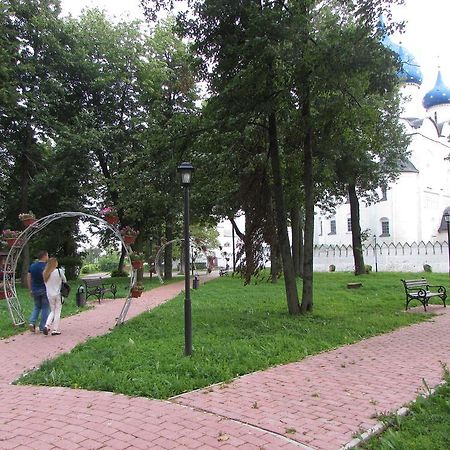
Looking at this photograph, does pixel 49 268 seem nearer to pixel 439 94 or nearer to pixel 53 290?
pixel 53 290

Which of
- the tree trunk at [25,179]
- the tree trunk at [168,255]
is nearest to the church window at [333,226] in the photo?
the tree trunk at [168,255]

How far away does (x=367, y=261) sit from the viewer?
44.5 m

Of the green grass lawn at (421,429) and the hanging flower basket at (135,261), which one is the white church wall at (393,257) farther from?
the green grass lawn at (421,429)

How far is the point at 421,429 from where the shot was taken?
16.0 feet

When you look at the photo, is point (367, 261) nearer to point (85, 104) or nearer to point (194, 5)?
point (85, 104)

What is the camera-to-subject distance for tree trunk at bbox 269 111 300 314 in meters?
12.7

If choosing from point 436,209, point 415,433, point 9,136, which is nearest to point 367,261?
point 436,209

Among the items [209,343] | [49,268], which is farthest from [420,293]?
[49,268]

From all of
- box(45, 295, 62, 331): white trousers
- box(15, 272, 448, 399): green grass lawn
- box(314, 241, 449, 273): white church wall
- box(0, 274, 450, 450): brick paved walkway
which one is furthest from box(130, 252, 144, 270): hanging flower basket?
box(314, 241, 449, 273): white church wall

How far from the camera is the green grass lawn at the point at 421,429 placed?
4.49m

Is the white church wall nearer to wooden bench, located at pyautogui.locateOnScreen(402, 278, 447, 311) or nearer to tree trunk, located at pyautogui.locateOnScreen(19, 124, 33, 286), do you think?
wooden bench, located at pyautogui.locateOnScreen(402, 278, 447, 311)

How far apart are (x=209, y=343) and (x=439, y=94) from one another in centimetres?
6371

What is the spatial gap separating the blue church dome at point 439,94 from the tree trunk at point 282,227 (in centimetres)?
5821

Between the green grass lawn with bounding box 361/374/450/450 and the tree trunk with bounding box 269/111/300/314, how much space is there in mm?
6886
